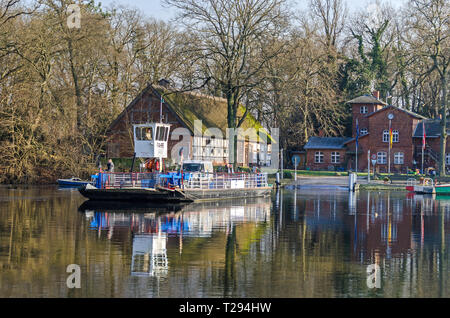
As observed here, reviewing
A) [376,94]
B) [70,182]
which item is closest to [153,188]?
[70,182]

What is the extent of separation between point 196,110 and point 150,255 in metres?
51.9

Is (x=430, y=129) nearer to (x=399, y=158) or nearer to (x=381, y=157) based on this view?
(x=399, y=158)

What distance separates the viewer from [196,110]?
69062 mm

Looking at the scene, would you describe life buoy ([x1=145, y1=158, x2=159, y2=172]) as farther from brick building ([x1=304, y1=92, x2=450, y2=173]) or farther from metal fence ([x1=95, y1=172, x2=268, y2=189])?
brick building ([x1=304, y1=92, x2=450, y2=173])

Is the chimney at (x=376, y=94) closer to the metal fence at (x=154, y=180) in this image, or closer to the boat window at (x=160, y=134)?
the metal fence at (x=154, y=180)

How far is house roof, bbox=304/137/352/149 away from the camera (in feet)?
255

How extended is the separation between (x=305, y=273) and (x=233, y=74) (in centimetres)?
3760

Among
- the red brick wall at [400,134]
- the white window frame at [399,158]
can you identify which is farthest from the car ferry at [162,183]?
the white window frame at [399,158]

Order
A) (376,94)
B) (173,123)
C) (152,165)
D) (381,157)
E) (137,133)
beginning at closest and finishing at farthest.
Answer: (137,133) < (152,165) < (173,123) < (381,157) < (376,94)

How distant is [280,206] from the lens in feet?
120

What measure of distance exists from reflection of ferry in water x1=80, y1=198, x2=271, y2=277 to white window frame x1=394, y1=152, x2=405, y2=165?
40.1 m

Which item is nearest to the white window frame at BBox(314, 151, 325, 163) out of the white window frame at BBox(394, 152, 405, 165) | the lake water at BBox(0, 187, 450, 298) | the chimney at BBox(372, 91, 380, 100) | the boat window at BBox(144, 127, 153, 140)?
the white window frame at BBox(394, 152, 405, 165)

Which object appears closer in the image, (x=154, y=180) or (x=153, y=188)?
(x=153, y=188)
